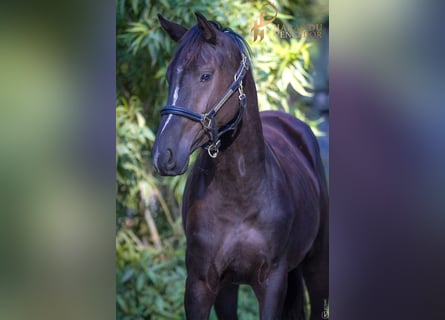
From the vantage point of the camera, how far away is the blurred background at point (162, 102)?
9.96ft

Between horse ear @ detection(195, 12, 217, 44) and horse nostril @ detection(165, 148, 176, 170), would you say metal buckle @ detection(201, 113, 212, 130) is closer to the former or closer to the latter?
horse nostril @ detection(165, 148, 176, 170)

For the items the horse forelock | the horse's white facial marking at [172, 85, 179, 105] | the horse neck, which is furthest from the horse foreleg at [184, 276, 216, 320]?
the horse forelock

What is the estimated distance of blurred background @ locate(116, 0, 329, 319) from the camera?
304 centimetres

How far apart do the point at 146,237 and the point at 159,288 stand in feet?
0.87

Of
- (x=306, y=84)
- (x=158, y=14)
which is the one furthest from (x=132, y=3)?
(x=306, y=84)

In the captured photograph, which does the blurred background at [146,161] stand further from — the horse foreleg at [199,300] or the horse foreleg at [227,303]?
the horse foreleg at [199,300]

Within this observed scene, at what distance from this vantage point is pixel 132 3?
10.6 ft

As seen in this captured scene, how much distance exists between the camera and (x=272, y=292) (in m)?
2.92

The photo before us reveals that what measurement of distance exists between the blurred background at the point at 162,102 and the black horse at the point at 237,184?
13 cm

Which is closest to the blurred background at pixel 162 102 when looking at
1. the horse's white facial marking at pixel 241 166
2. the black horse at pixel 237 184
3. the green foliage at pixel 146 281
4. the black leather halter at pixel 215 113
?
the green foliage at pixel 146 281

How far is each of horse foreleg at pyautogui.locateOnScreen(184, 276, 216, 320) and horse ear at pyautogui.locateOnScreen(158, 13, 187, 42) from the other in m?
1.12

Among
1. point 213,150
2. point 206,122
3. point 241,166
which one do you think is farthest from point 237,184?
point 206,122
